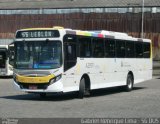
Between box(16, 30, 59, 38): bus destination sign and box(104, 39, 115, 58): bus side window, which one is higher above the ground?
box(16, 30, 59, 38): bus destination sign

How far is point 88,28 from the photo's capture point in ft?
266

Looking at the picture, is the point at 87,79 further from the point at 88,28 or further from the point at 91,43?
the point at 88,28

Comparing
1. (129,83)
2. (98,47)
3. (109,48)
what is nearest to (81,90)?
(98,47)

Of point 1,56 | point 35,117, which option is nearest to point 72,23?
point 1,56

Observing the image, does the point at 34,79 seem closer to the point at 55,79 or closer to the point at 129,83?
the point at 55,79

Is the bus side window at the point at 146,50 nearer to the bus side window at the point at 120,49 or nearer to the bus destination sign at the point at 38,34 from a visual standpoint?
the bus side window at the point at 120,49

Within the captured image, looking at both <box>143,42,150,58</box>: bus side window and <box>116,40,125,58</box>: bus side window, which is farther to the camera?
<box>143,42,150,58</box>: bus side window

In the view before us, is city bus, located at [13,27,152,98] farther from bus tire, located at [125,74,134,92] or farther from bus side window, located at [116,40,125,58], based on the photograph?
bus tire, located at [125,74,134,92]

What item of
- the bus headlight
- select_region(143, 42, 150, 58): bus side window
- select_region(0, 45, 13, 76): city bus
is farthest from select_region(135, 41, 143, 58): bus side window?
select_region(0, 45, 13, 76): city bus

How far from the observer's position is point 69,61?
19516 millimetres

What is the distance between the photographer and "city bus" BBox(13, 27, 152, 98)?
19016 mm

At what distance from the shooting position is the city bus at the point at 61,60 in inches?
749

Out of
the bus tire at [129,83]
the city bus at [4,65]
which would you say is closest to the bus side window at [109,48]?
the bus tire at [129,83]

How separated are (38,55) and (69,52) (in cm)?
122
